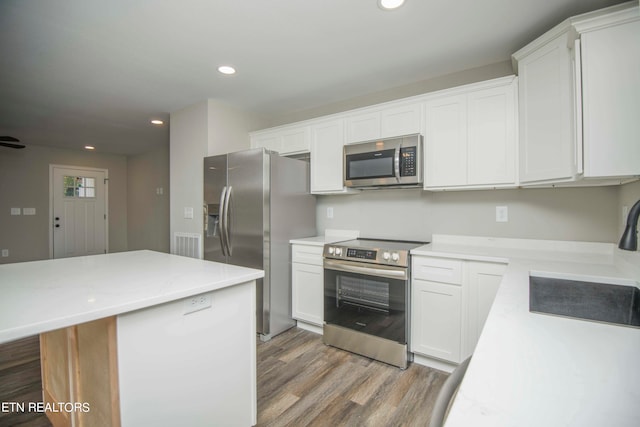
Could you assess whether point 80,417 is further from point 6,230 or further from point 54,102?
point 6,230

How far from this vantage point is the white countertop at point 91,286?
37.0 inches

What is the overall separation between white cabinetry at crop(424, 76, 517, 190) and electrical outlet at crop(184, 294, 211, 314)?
76.4 inches

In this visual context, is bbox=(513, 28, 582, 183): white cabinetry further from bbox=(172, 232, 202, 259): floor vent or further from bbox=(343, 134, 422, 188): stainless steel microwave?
bbox=(172, 232, 202, 259): floor vent

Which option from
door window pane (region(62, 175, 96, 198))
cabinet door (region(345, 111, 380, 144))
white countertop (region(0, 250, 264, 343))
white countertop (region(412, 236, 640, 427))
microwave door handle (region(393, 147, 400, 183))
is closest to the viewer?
white countertop (region(412, 236, 640, 427))

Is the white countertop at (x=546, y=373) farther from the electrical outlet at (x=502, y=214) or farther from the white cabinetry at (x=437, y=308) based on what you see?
the electrical outlet at (x=502, y=214)

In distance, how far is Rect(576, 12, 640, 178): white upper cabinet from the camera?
Answer: 1493 mm

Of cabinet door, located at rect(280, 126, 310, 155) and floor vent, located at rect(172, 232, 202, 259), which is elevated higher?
cabinet door, located at rect(280, 126, 310, 155)

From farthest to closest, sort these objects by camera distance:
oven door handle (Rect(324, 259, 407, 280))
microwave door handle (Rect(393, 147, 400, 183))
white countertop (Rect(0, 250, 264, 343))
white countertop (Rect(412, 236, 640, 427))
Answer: microwave door handle (Rect(393, 147, 400, 183)) < oven door handle (Rect(324, 259, 407, 280)) < white countertop (Rect(0, 250, 264, 343)) < white countertop (Rect(412, 236, 640, 427))

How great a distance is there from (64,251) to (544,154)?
7737mm

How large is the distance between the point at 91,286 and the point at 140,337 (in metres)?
0.35

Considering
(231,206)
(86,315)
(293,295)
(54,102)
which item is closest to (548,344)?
(86,315)

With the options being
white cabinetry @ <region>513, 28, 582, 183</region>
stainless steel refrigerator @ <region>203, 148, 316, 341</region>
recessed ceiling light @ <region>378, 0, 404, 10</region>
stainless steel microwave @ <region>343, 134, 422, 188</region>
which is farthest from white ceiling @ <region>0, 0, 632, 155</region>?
stainless steel refrigerator @ <region>203, 148, 316, 341</region>

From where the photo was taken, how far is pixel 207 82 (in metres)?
2.93

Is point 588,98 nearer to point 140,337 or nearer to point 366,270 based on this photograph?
point 366,270
